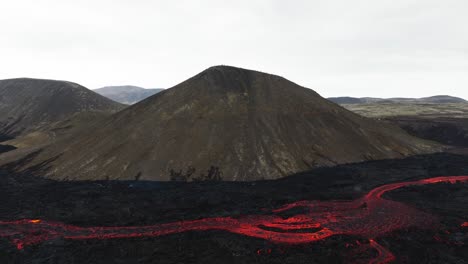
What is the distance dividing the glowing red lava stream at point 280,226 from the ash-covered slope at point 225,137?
1450 cm

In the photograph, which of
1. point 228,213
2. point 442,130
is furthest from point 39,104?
point 442,130

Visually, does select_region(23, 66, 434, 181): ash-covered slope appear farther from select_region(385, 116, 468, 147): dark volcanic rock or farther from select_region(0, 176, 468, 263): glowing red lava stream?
select_region(385, 116, 468, 147): dark volcanic rock

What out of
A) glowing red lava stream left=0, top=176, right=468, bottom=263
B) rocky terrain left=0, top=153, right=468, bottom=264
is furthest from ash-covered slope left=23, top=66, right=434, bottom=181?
glowing red lava stream left=0, top=176, right=468, bottom=263

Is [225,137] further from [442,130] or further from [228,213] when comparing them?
[442,130]

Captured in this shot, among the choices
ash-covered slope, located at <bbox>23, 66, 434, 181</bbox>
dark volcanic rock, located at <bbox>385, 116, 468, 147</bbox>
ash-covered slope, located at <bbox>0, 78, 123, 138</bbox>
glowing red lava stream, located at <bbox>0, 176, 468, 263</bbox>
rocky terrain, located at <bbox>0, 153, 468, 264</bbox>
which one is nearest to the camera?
rocky terrain, located at <bbox>0, 153, 468, 264</bbox>

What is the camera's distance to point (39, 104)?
389ft

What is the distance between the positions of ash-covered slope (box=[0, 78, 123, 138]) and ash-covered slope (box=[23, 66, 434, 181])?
6088 cm

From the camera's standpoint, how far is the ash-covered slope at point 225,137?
46.2 metres

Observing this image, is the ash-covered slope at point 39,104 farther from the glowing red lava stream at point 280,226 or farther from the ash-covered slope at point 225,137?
the glowing red lava stream at point 280,226

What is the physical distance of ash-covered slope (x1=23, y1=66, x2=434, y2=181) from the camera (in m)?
46.2

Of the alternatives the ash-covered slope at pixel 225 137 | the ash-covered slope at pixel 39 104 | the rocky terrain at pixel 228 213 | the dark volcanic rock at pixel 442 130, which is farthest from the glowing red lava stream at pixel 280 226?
the ash-covered slope at pixel 39 104

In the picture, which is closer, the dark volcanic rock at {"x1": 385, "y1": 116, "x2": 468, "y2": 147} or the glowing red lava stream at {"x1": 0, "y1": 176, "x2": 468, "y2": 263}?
the glowing red lava stream at {"x1": 0, "y1": 176, "x2": 468, "y2": 263}

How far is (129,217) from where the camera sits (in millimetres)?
31000

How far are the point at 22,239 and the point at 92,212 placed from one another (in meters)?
7.18
